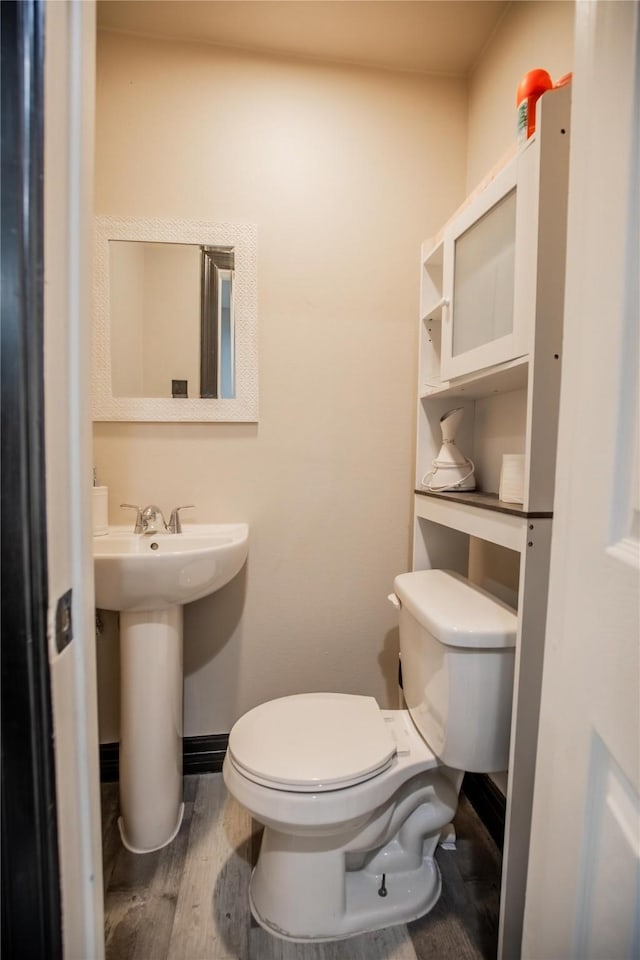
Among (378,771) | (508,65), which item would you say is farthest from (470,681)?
(508,65)

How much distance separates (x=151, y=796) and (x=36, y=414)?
1254mm

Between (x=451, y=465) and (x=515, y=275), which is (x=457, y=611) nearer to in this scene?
(x=451, y=465)

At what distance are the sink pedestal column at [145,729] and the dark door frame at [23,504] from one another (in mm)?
794

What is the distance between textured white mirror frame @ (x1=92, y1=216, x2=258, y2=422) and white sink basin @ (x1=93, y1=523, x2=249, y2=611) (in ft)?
1.38

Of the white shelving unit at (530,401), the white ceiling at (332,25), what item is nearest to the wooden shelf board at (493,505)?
the white shelving unit at (530,401)

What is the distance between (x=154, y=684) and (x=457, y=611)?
0.86 meters

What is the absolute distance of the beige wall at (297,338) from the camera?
1331 mm

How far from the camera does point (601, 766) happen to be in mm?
460

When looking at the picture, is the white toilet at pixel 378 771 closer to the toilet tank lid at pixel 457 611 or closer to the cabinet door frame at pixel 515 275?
the toilet tank lid at pixel 457 611

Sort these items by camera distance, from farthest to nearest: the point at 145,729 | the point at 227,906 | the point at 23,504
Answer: the point at 145,729
the point at 227,906
the point at 23,504

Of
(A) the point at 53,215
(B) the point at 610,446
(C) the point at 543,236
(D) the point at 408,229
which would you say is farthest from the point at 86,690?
(D) the point at 408,229

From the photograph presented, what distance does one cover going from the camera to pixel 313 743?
3.22 ft

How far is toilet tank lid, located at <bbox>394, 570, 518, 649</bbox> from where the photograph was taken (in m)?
0.87

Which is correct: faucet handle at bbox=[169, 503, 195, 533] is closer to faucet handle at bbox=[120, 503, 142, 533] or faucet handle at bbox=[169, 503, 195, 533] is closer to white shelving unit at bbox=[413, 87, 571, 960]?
faucet handle at bbox=[120, 503, 142, 533]
